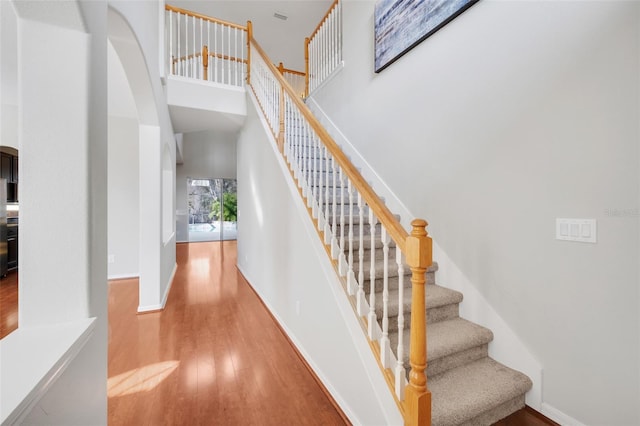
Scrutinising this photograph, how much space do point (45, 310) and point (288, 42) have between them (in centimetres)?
629

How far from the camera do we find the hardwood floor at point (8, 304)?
268cm

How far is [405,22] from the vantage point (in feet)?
8.27

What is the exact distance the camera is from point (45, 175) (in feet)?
3.51

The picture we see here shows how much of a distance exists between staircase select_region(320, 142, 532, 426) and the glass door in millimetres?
8218

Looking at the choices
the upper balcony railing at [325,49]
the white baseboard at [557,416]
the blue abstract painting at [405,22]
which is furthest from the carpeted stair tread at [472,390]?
the upper balcony railing at [325,49]

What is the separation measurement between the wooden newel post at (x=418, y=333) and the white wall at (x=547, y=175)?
0.92 meters

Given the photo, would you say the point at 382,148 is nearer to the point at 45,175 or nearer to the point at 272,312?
the point at 272,312

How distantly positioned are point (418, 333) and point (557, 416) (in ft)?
3.60

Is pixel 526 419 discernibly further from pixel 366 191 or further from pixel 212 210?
pixel 212 210

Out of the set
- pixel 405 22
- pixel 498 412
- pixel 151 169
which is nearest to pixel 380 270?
pixel 498 412

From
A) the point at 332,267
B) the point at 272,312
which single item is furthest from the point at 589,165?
the point at 272,312

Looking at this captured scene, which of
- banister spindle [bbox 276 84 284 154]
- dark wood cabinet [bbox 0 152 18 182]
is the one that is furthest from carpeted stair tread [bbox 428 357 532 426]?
dark wood cabinet [bbox 0 152 18 182]

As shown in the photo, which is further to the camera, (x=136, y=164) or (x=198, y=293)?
(x=136, y=164)

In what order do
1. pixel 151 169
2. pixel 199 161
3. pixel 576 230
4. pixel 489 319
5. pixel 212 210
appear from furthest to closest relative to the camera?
pixel 212 210, pixel 199 161, pixel 151 169, pixel 489 319, pixel 576 230
